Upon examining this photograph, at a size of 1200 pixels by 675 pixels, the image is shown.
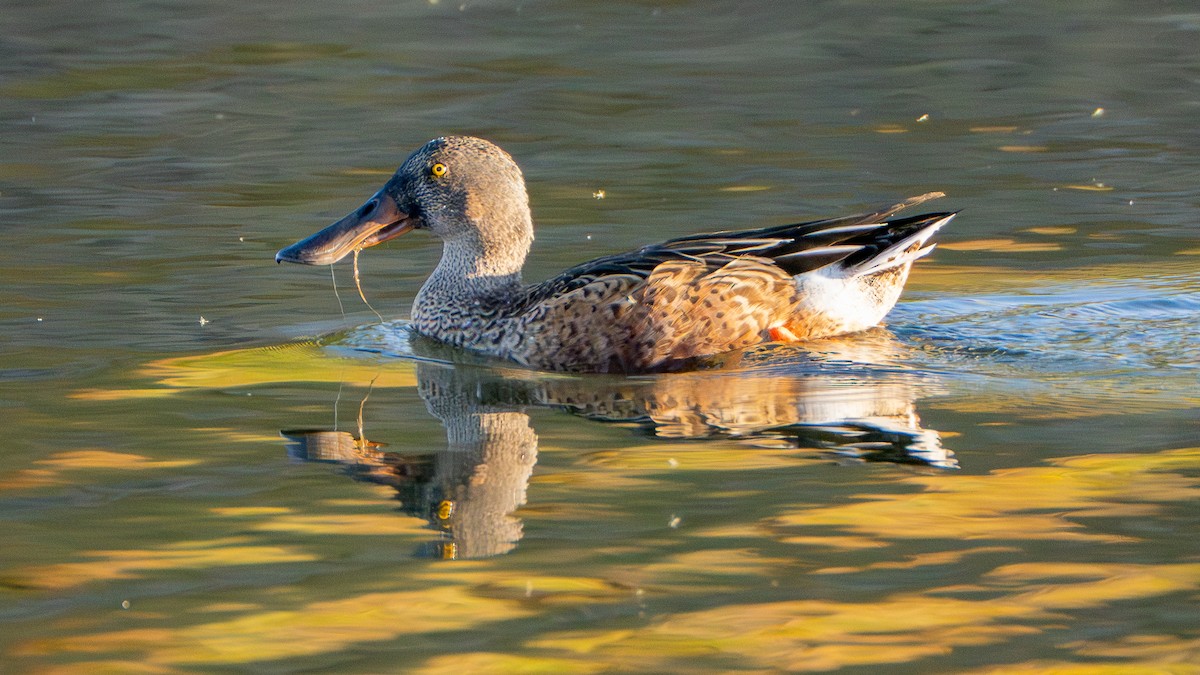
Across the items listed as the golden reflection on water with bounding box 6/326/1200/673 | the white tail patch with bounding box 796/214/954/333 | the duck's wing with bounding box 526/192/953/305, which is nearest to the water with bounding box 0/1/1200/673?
the golden reflection on water with bounding box 6/326/1200/673

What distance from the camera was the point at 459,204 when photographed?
9570 mm

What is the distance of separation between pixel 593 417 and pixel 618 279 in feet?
4.58

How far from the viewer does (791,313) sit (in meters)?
8.88

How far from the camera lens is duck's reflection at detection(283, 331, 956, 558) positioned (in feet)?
19.8

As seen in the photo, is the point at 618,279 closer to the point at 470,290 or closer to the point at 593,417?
the point at 470,290

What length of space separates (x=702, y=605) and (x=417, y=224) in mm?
5031

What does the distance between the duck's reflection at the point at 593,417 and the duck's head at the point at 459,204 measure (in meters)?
1.13

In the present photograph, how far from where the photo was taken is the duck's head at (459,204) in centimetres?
953

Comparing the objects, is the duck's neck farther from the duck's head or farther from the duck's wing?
the duck's wing

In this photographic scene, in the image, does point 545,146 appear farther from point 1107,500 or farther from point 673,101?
point 1107,500

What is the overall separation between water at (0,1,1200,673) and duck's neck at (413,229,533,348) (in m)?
0.34

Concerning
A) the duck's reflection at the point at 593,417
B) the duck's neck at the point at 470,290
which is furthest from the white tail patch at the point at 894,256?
the duck's neck at the point at 470,290

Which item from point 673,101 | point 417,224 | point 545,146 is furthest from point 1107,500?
point 673,101

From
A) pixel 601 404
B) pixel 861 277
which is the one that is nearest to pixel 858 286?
pixel 861 277
